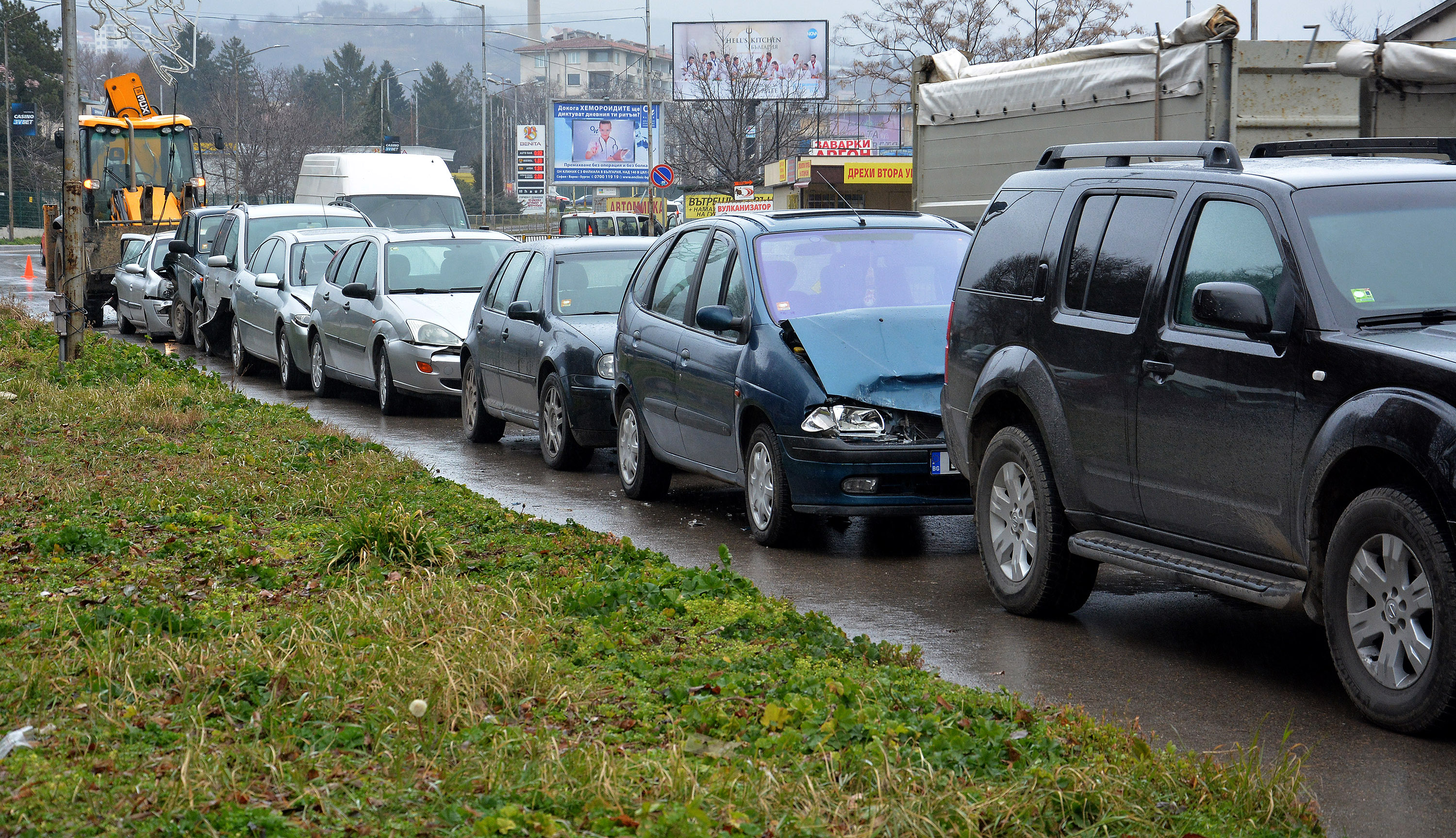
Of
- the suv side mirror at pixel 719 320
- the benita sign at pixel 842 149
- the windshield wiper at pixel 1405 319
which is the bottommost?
the suv side mirror at pixel 719 320

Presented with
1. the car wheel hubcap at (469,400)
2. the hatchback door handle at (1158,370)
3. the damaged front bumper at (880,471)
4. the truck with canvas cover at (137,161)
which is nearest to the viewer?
the hatchback door handle at (1158,370)

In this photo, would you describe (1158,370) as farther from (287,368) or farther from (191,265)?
(191,265)

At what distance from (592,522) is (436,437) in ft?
16.1

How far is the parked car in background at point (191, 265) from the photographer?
23.3 meters

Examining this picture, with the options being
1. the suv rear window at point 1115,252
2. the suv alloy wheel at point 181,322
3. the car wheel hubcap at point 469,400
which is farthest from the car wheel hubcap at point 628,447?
the suv alloy wheel at point 181,322

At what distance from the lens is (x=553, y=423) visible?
40.3ft

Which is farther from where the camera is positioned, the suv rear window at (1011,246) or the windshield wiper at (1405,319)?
the suv rear window at (1011,246)

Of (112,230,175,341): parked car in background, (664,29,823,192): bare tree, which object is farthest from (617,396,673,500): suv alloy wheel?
(664,29,823,192): bare tree

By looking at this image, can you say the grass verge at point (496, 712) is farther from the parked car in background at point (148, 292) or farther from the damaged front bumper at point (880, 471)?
the parked car in background at point (148, 292)

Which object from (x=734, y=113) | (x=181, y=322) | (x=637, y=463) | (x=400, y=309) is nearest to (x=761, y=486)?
(x=637, y=463)

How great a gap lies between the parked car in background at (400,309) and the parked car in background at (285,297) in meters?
0.65

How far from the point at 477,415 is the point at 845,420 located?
6.03m

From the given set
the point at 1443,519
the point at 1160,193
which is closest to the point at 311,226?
the point at 1160,193

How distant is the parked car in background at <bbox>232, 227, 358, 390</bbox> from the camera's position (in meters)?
18.4
